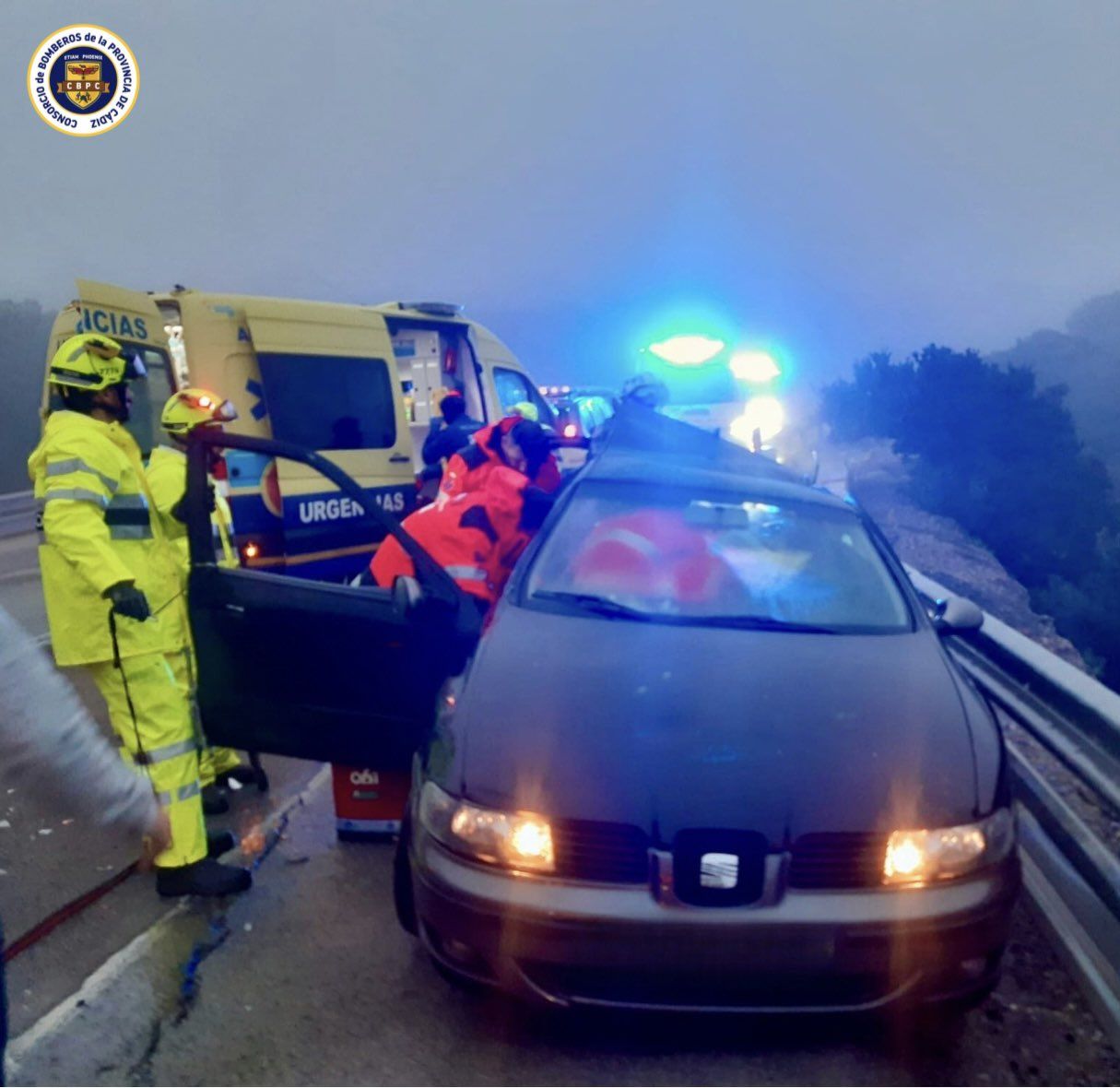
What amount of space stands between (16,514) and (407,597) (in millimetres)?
16543

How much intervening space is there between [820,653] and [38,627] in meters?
7.30

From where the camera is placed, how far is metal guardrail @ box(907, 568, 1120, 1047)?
10.9 feet

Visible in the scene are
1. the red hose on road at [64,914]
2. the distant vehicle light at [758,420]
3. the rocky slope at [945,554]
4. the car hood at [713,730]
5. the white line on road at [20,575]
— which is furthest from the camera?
the distant vehicle light at [758,420]

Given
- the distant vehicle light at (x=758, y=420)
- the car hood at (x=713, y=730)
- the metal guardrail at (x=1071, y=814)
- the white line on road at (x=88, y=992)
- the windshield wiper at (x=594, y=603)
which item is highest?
the windshield wiper at (x=594, y=603)

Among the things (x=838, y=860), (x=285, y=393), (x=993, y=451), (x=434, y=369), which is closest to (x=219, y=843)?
(x=838, y=860)

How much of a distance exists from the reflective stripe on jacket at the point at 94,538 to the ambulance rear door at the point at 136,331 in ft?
6.58

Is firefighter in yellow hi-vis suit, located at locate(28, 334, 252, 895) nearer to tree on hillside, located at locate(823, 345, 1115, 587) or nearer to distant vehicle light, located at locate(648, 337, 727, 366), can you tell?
distant vehicle light, located at locate(648, 337, 727, 366)

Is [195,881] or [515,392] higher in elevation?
[515,392]

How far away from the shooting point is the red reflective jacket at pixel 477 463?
206 inches

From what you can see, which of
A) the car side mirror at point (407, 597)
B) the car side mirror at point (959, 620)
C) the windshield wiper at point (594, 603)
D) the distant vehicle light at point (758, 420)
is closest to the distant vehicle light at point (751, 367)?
the distant vehicle light at point (758, 420)

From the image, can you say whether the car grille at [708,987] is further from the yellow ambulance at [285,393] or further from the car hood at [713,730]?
the yellow ambulance at [285,393]

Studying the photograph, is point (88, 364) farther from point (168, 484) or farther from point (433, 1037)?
point (433, 1037)

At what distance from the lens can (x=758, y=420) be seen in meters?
17.1

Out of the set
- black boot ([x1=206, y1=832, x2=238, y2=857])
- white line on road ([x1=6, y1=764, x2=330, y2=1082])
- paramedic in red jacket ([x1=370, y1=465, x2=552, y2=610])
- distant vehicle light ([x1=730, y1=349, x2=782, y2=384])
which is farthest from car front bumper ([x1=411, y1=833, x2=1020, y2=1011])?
distant vehicle light ([x1=730, y1=349, x2=782, y2=384])
